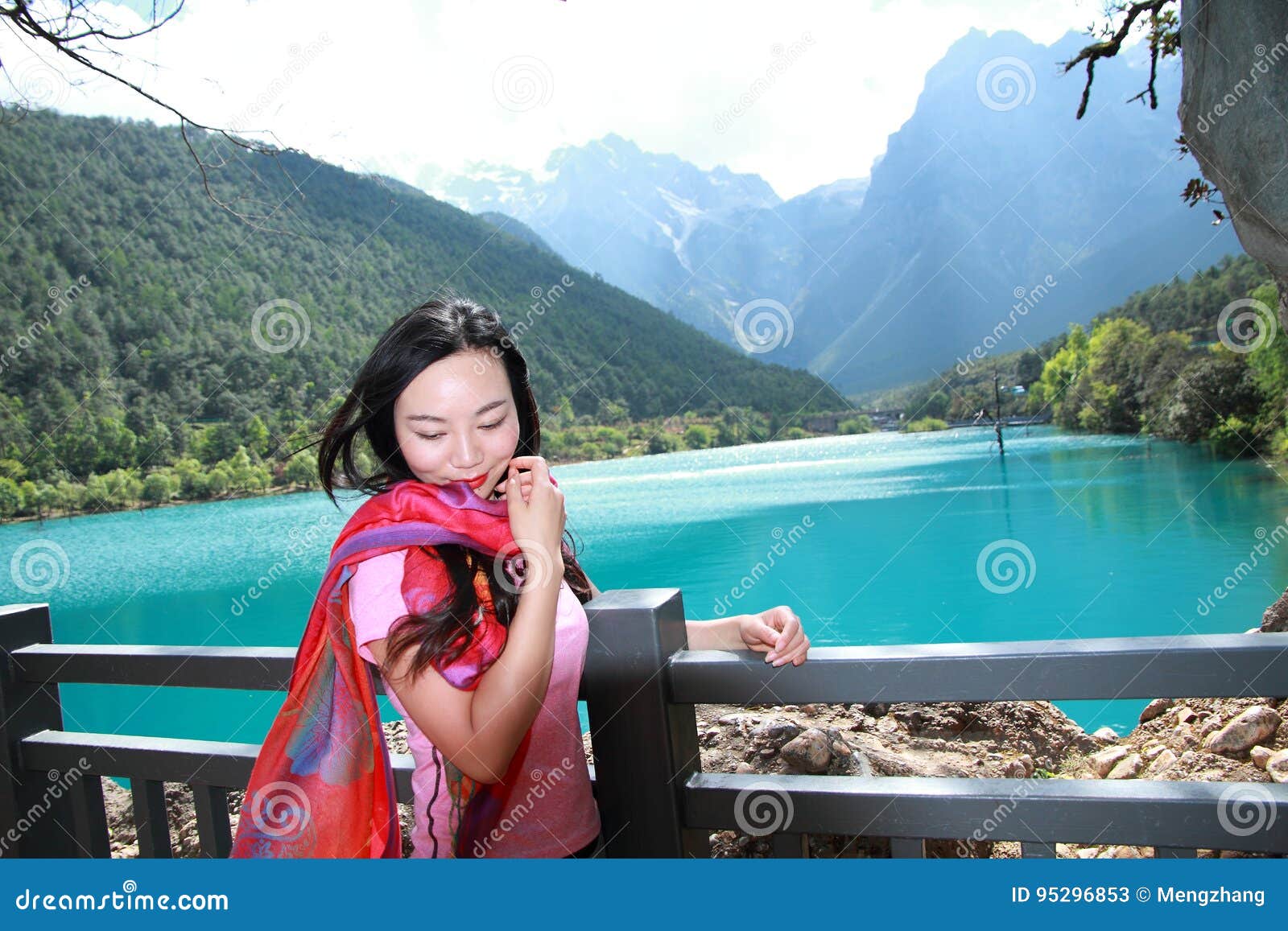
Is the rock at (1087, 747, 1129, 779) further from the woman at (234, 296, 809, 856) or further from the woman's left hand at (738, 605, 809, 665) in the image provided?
the woman at (234, 296, 809, 856)

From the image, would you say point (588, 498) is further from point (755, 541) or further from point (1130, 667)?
point (1130, 667)

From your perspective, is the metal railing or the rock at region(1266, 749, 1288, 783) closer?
the metal railing

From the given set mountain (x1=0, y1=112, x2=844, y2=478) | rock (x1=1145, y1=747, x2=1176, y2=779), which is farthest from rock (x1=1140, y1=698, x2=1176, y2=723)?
mountain (x1=0, y1=112, x2=844, y2=478)

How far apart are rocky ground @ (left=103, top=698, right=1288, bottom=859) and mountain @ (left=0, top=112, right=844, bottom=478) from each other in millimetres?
27368

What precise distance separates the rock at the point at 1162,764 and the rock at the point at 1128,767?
7 cm

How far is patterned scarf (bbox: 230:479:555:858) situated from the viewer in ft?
2.91

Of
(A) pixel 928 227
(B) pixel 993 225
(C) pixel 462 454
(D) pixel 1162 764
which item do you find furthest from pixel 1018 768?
(A) pixel 928 227

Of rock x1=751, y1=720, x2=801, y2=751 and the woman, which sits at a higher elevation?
the woman

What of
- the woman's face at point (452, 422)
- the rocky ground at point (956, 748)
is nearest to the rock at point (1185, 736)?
the rocky ground at point (956, 748)

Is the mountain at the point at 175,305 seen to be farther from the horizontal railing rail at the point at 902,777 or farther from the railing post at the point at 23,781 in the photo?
the horizontal railing rail at the point at 902,777

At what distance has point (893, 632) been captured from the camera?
718 inches

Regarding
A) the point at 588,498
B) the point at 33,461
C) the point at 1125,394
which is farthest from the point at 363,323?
the point at 1125,394

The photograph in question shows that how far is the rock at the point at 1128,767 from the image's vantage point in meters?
4.09

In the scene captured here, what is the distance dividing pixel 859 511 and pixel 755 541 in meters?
7.11
